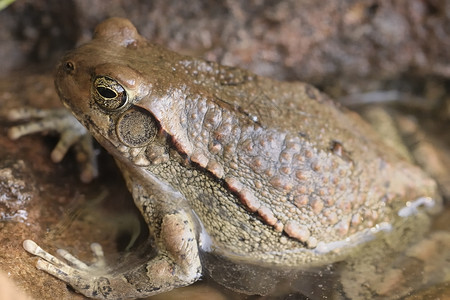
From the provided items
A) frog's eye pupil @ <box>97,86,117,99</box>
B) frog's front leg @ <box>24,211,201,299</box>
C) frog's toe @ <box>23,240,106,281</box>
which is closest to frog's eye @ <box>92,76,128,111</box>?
frog's eye pupil @ <box>97,86,117,99</box>

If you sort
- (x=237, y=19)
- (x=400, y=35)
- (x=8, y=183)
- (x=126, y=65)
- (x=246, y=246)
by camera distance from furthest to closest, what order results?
(x=400, y=35) → (x=237, y=19) → (x=246, y=246) → (x=8, y=183) → (x=126, y=65)

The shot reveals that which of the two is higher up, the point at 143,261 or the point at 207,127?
the point at 207,127

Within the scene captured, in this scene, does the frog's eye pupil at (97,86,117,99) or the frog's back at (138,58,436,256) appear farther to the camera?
the frog's back at (138,58,436,256)

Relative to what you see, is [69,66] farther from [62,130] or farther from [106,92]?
[62,130]

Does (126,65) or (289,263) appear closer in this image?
(126,65)

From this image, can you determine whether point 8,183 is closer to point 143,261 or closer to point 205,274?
point 143,261

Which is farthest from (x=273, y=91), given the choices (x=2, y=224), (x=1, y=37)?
(x=1, y=37)

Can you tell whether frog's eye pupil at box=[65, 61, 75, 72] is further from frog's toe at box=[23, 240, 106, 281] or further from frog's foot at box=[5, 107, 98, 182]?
frog's toe at box=[23, 240, 106, 281]
